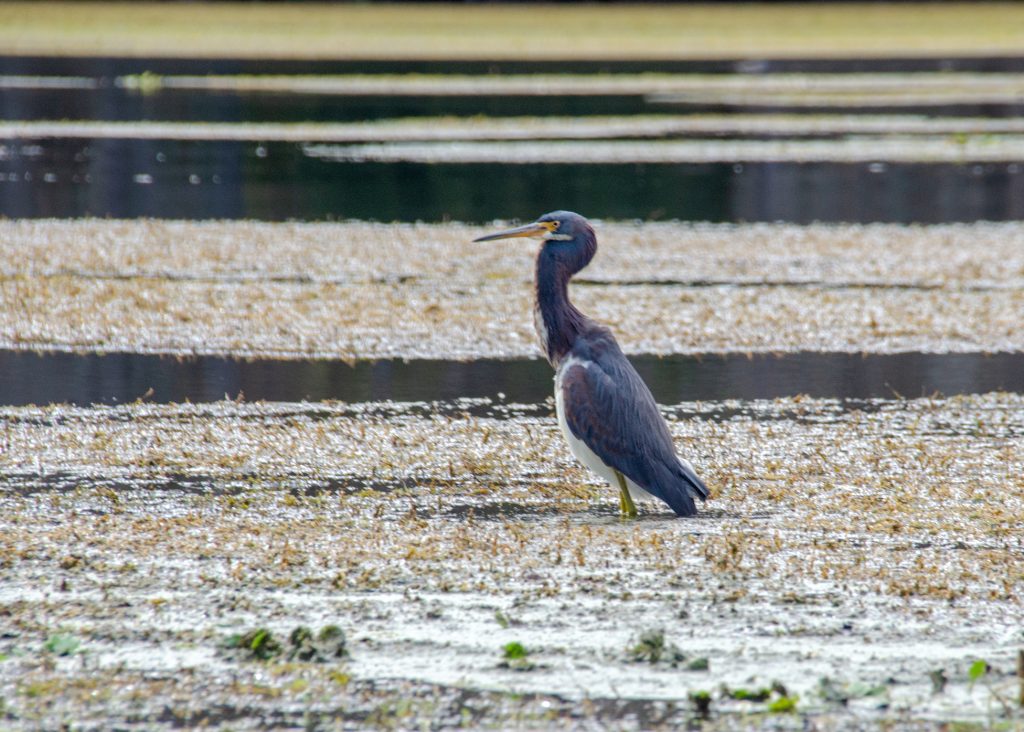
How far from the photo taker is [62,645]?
18.3 ft

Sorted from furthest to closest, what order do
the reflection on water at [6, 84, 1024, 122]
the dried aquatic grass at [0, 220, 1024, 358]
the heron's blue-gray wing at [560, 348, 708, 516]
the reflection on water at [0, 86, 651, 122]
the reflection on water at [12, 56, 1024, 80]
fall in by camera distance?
1. the reflection on water at [12, 56, 1024, 80]
2. the reflection on water at [6, 84, 1024, 122]
3. the reflection on water at [0, 86, 651, 122]
4. the dried aquatic grass at [0, 220, 1024, 358]
5. the heron's blue-gray wing at [560, 348, 708, 516]

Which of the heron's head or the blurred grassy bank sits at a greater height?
the blurred grassy bank

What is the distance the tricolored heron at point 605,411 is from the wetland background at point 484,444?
0.19 metres

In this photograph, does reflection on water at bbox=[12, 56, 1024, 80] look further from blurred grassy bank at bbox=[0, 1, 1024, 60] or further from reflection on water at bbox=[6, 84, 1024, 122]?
reflection on water at bbox=[6, 84, 1024, 122]

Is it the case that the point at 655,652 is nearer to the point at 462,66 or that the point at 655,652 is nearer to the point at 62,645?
the point at 62,645

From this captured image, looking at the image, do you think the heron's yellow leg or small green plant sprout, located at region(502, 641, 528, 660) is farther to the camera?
the heron's yellow leg

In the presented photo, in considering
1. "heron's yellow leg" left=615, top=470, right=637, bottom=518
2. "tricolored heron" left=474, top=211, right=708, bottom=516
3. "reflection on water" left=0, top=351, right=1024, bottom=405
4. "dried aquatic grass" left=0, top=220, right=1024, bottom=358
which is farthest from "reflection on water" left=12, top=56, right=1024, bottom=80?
"heron's yellow leg" left=615, top=470, right=637, bottom=518

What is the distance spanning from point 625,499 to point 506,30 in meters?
54.6

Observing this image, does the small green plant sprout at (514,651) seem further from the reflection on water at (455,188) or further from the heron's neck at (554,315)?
the reflection on water at (455,188)

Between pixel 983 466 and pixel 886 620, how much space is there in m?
2.67

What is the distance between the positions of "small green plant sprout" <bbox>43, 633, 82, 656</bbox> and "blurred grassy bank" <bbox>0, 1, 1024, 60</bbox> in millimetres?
45156

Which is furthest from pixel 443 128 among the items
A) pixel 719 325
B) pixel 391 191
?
pixel 719 325

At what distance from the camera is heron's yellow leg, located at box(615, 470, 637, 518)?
7.45 metres

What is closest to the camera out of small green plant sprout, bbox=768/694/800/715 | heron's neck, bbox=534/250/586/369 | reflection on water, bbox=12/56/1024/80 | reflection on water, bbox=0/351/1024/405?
small green plant sprout, bbox=768/694/800/715
